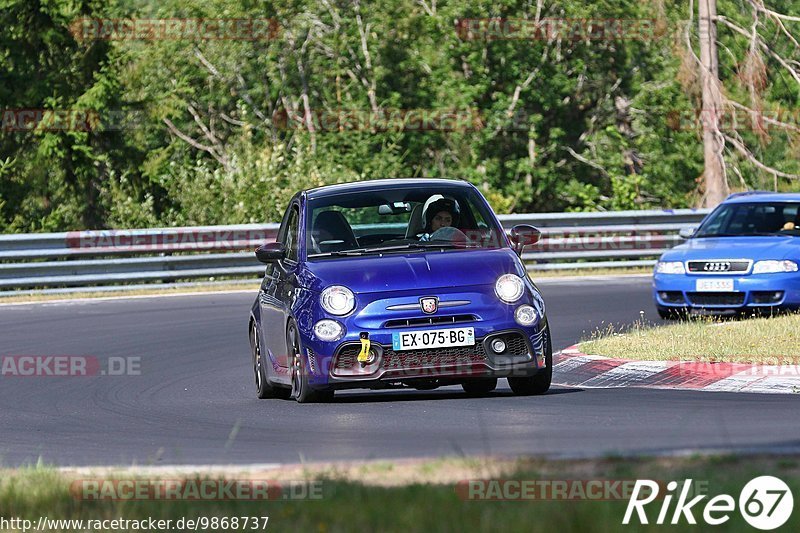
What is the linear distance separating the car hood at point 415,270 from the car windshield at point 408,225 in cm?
31

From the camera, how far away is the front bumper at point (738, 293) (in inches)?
687

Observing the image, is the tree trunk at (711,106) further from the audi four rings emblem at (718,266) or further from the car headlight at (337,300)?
the car headlight at (337,300)

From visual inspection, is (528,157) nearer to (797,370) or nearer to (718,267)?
(718,267)

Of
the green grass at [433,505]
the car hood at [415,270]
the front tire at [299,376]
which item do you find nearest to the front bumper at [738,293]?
the car hood at [415,270]

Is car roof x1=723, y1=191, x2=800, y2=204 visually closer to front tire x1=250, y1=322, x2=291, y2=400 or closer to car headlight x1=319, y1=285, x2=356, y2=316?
front tire x1=250, y1=322, x2=291, y2=400

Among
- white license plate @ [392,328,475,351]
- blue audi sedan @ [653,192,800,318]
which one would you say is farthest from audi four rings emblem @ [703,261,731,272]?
white license plate @ [392,328,475,351]

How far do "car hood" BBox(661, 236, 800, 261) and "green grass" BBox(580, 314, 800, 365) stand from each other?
1.34m

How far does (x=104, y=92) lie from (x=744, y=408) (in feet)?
79.5

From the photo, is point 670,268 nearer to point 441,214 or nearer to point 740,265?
point 740,265

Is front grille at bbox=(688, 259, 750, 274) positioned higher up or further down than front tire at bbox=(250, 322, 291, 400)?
further down

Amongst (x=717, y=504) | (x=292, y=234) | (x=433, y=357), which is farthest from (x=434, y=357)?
(x=717, y=504)

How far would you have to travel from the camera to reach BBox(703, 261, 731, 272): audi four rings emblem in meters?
17.8

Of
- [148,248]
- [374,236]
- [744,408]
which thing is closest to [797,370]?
[744,408]

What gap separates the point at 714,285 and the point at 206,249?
10805mm
